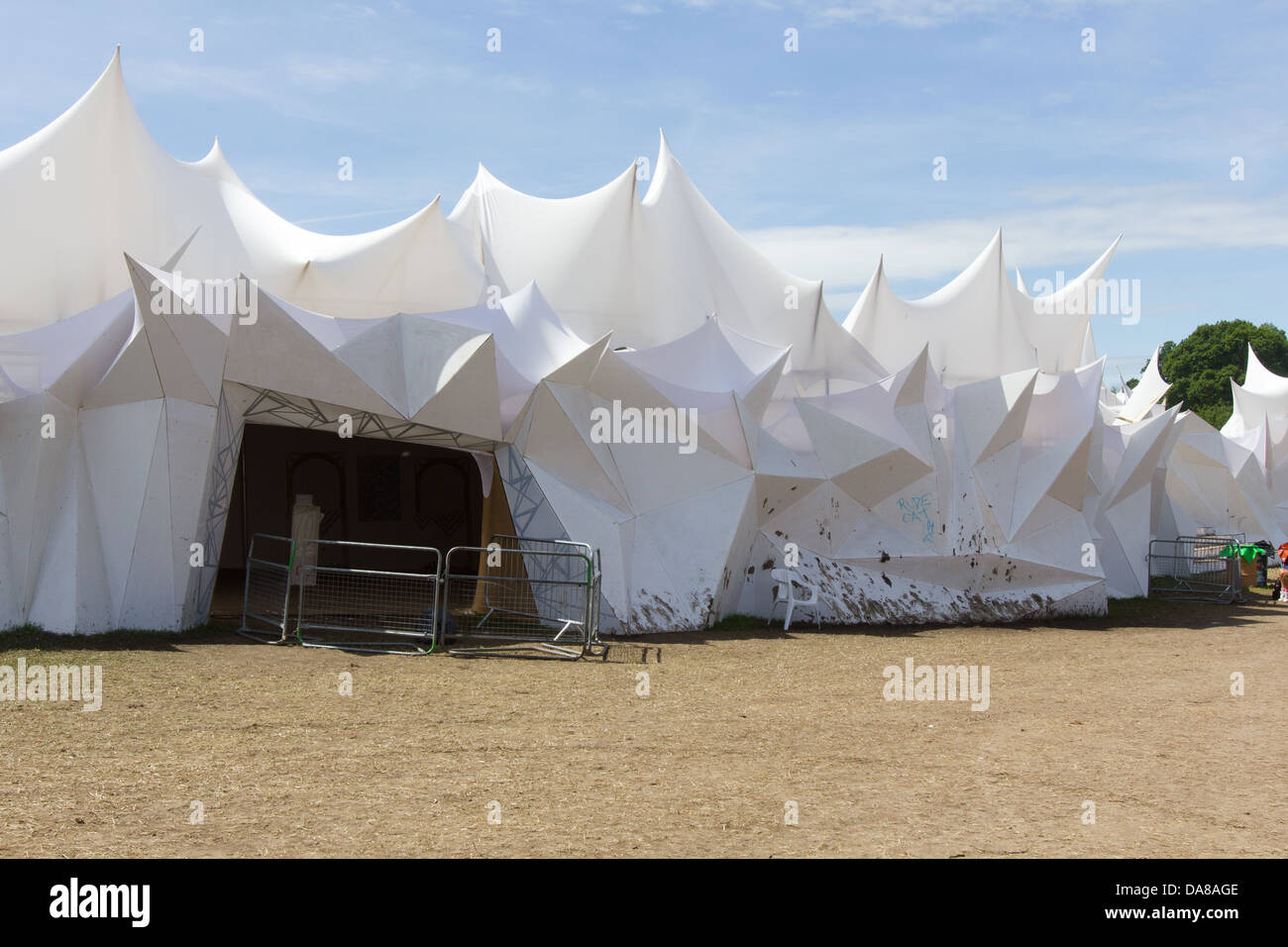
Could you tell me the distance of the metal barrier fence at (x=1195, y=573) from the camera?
22.7 m

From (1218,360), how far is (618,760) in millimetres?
71338

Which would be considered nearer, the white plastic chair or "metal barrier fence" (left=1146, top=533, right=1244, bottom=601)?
the white plastic chair

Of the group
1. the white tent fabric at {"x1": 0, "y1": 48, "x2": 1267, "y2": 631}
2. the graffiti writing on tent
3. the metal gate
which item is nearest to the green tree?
the white tent fabric at {"x1": 0, "y1": 48, "x2": 1267, "y2": 631}

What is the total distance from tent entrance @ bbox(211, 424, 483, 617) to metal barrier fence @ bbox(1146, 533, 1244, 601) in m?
14.3

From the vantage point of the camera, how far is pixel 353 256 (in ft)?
62.8

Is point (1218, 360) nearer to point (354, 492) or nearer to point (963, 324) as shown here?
point (963, 324)

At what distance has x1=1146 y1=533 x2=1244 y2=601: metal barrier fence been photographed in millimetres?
22734

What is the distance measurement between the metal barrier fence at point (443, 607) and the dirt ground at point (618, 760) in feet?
2.09

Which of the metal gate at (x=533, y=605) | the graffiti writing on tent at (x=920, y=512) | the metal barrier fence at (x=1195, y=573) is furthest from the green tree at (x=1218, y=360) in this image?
the metal gate at (x=533, y=605)

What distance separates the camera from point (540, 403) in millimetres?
15109

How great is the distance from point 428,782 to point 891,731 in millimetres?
4116

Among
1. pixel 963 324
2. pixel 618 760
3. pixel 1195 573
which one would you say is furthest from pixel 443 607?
pixel 1195 573

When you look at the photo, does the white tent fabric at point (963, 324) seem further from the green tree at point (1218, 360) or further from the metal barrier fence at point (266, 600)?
the green tree at point (1218, 360)

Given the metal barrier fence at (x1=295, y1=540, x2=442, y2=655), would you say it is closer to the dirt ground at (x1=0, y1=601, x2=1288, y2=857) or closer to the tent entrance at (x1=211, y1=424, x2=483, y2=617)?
the dirt ground at (x1=0, y1=601, x2=1288, y2=857)
